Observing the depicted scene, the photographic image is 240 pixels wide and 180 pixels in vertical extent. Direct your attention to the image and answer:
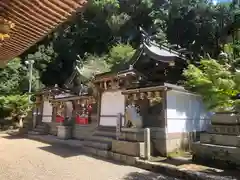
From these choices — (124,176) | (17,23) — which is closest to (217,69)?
(124,176)

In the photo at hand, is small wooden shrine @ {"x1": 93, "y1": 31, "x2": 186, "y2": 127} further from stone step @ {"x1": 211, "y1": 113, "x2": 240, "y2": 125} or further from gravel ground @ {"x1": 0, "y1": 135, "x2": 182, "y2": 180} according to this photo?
stone step @ {"x1": 211, "y1": 113, "x2": 240, "y2": 125}

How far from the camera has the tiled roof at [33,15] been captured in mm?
2491

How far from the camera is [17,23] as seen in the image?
9.50 feet

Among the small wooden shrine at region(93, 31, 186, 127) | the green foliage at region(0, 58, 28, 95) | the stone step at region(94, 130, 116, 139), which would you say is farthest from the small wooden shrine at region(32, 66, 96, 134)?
the green foliage at region(0, 58, 28, 95)

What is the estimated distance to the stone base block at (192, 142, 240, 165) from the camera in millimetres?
7406

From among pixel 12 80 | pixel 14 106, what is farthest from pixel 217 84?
pixel 12 80

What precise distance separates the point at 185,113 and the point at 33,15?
9924 millimetres

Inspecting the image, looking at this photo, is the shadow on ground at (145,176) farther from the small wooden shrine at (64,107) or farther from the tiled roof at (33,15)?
the small wooden shrine at (64,107)

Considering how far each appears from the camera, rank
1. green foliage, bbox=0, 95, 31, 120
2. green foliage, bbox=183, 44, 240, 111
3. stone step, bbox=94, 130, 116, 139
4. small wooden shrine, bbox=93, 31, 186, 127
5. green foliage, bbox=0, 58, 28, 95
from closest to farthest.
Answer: green foliage, bbox=183, 44, 240, 111 → small wooden shrine, bbox=93, 31, 186, 127 → stone step, bbox=94, 130, 116, 139 → green foliage, bbox=0, 95, 31, 120 → green foliage, bbox=0, 58, 28, 95

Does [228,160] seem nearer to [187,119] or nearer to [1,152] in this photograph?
[187,119]

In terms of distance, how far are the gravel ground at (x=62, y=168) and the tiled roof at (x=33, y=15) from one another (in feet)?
16.6

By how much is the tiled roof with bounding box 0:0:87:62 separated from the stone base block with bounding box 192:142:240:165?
6907 mm

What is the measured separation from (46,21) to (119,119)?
29.0ft

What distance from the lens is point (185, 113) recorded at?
37.7 ft
